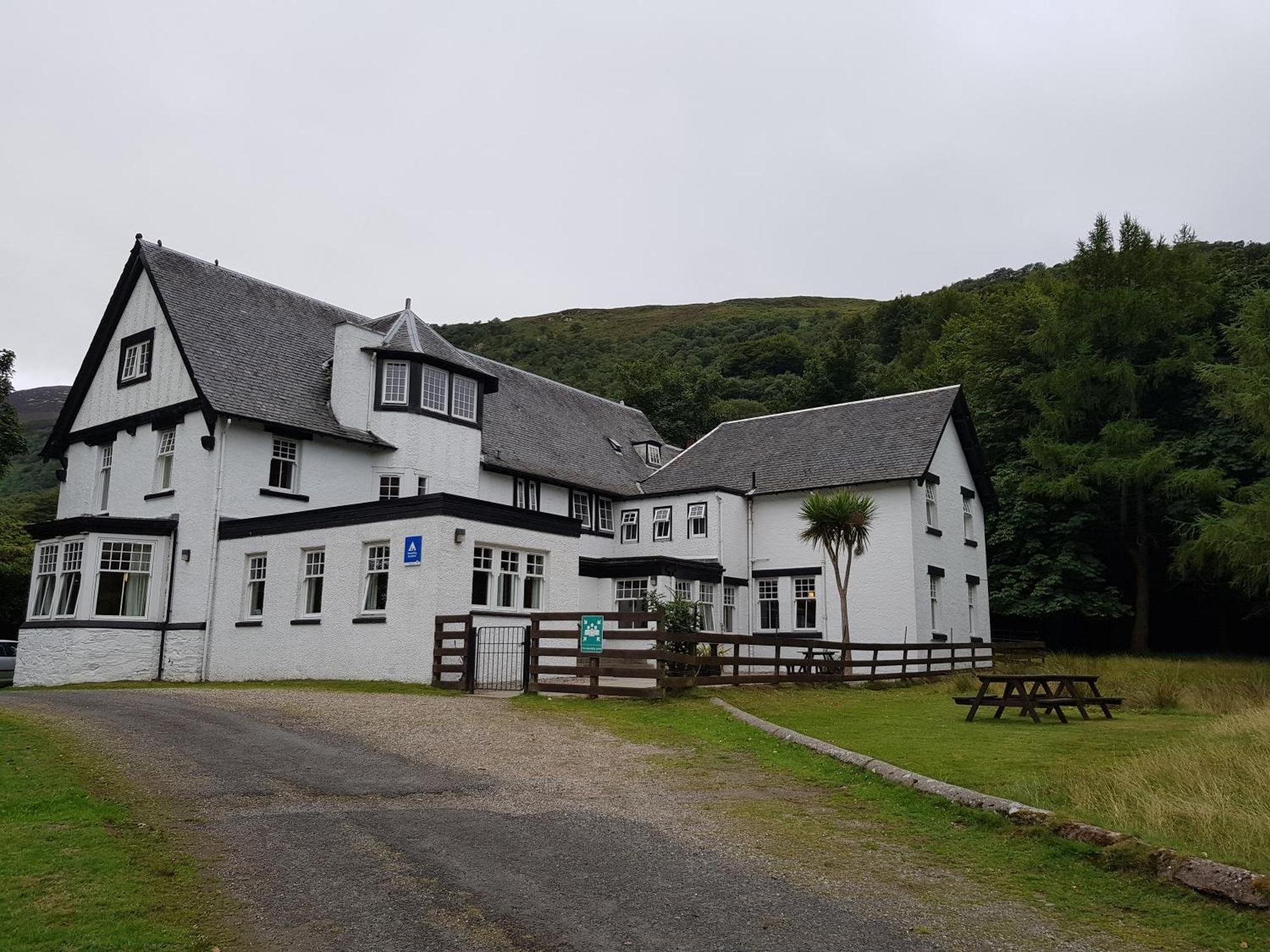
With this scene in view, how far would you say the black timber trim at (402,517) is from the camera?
72.9 feet

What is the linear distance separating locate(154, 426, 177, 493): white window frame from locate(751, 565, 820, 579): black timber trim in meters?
19.2

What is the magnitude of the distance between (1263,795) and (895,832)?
3359 millimetres

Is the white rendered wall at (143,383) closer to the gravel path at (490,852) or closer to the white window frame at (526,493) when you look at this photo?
the white window frame at (526,493)

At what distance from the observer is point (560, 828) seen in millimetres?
8461

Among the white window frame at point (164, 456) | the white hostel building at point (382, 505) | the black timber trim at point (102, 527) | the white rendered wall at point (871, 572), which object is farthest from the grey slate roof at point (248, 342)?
the white rendered wall at point (871, 572)

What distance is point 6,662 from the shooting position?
105 ft

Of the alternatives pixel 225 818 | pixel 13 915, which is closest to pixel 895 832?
pixel 225 818

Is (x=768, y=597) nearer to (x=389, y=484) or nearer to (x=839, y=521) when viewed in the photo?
(x=839, y=521)

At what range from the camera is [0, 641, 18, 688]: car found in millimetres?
31688

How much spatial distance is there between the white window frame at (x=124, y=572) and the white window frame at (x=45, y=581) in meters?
1.17

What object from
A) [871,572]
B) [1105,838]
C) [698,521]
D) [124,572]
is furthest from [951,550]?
[1105,838]

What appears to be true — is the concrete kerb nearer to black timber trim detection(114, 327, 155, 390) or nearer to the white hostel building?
the white hostel building

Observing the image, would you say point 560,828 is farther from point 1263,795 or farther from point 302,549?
point 302,549

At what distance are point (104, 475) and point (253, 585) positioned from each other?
27.2 feet
